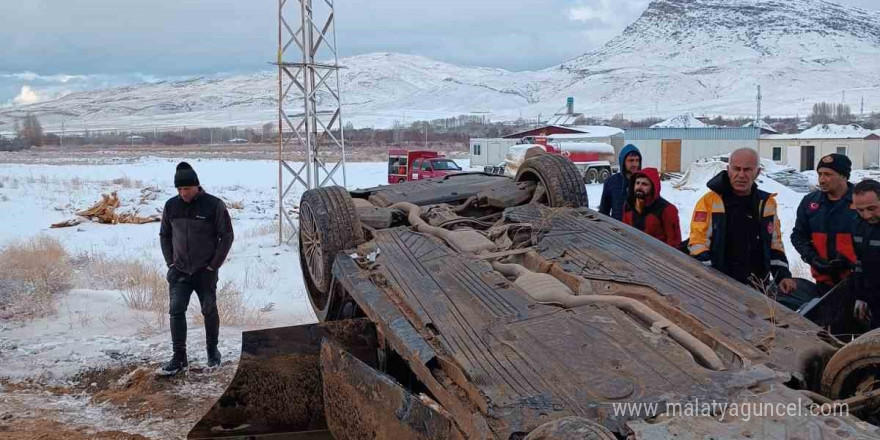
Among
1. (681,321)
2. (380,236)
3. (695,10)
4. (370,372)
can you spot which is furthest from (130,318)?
(695,10)

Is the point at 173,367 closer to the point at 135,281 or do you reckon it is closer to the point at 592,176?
the point at 135,281

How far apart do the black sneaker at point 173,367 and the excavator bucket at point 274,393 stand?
72.2 inches

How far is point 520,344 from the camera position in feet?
11.5

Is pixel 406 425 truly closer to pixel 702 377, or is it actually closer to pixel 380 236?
pixel 702 377

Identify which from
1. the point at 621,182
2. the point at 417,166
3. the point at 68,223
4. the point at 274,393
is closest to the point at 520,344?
the point at 274,393

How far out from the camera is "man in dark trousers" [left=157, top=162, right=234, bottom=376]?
6.15m

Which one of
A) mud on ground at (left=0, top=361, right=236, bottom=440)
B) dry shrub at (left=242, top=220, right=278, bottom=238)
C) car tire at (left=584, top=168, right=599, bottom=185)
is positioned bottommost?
mud on ground at (left=0, top=361, right=236, bottom=440)

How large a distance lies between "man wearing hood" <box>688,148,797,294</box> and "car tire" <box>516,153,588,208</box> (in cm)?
119

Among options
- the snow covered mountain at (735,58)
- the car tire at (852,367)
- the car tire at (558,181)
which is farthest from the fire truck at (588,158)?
the snow covered mountain at (735,58)

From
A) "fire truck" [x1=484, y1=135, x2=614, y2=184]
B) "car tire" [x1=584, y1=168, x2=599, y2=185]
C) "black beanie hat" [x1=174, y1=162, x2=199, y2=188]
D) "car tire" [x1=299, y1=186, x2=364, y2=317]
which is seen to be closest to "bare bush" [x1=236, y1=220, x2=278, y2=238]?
"black beanie hat" [x1=174, y1=162, x2=199, y2=188]

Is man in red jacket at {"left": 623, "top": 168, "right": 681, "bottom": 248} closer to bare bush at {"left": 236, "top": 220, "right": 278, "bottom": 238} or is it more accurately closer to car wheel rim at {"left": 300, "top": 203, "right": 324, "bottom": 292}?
car wheel rim at {"left": 300, "top": 203, "right": 324, "bottom": 292}

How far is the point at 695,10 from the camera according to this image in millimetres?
189625

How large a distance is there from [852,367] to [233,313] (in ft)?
19.7

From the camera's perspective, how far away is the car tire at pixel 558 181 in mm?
6000
